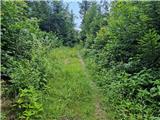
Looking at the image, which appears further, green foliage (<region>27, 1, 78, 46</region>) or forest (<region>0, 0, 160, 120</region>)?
green foliage (<region>27, 1, 78, 46</region>)

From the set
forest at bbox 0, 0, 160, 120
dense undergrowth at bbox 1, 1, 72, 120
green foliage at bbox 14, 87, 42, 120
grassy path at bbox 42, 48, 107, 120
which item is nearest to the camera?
green foliage at bbox 14, 87, 42, 120

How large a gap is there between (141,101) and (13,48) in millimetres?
5740

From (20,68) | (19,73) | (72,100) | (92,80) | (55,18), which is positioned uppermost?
(55,18)

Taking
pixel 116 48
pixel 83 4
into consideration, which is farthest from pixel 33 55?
pixel 83 4

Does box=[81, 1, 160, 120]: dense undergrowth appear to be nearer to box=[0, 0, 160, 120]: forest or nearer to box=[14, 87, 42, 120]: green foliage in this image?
box=[0, 0, 160, 120]: forest

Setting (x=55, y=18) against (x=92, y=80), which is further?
(x=55, y=18)

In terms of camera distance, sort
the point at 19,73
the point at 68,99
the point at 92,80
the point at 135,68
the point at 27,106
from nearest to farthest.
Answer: the point at 27,106, the point at 19,73, the point at 68,99, the point at 135,68, the point at 92,80

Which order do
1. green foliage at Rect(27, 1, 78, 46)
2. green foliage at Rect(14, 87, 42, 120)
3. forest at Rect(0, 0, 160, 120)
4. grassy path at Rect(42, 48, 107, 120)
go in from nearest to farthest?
green foliage at Rect(14, 87, 42, 120)
forest at Rect(0, 0, 160, 120)
grassy path at Rect(42, 48, 107, 120)
green foliage at Rect(27, 1, 78, 46)

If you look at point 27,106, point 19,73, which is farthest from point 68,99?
point 27,106

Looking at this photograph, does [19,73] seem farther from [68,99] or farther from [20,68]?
[68,99]

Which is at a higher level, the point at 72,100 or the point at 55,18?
the point at 55,18

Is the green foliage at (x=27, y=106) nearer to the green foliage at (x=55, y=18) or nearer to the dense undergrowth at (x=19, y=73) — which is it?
the dense undergrowth at (x=19, y=73)

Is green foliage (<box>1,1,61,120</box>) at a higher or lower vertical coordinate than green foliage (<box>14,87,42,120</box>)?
higher

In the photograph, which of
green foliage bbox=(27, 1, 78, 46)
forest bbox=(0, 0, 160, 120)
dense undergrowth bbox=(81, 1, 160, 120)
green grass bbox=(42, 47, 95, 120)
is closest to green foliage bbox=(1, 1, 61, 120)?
forest bbox=(0, 0, 160, 120)
